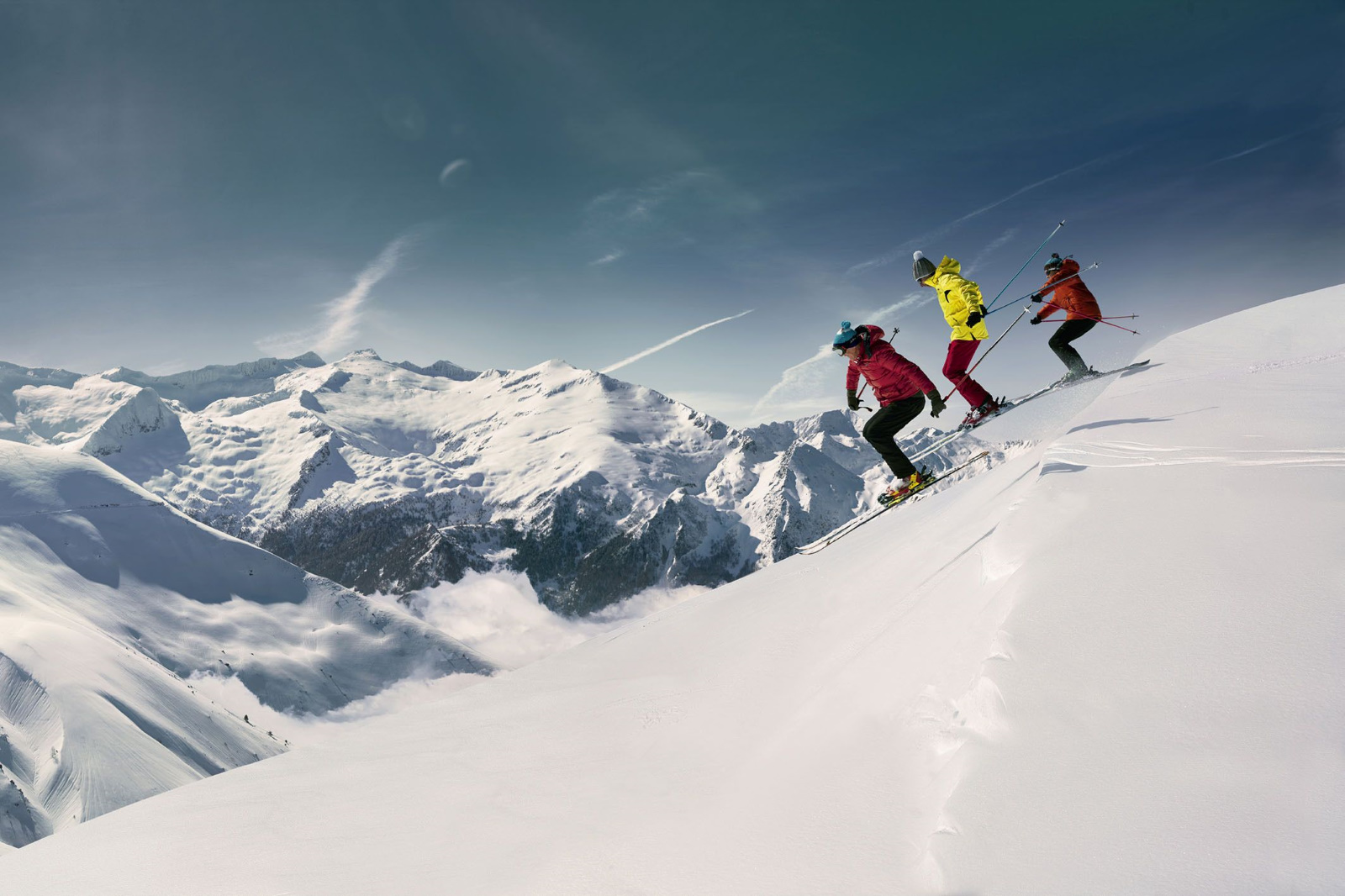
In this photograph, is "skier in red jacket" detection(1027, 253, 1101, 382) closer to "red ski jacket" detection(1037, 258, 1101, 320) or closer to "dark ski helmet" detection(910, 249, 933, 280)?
"red ski jacket" detection(1037, 258, 1101, 320)

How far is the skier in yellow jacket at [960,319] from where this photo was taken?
13352 mm

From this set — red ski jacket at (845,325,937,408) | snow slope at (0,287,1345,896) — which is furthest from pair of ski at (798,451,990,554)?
snow slope at (0,287,1345,896)

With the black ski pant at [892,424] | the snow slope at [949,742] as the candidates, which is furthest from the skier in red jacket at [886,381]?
the snow slope at [949,742]

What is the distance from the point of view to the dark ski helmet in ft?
46.3

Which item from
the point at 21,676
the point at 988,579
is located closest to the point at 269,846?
the point at 988,579

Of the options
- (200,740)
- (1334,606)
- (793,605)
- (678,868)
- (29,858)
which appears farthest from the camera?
(200,740)

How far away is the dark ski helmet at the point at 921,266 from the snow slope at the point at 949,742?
5904mm

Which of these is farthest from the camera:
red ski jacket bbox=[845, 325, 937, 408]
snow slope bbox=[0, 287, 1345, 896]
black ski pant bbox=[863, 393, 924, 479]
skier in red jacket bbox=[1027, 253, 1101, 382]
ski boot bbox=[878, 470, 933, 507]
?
skier in red jacket bbox=[1027, 253, 1101, 382]

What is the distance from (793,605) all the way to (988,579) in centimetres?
402

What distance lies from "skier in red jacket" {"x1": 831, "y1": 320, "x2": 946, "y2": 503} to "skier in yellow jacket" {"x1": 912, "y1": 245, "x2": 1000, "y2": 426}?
1.84 meters

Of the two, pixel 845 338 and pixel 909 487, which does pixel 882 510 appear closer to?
pixel 909 487

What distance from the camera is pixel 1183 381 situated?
12.6 meters

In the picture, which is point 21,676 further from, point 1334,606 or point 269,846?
point 1334,606

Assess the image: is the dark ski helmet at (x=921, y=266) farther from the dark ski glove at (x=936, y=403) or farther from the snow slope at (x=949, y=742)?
the snow slope at (x=949, y=742)
